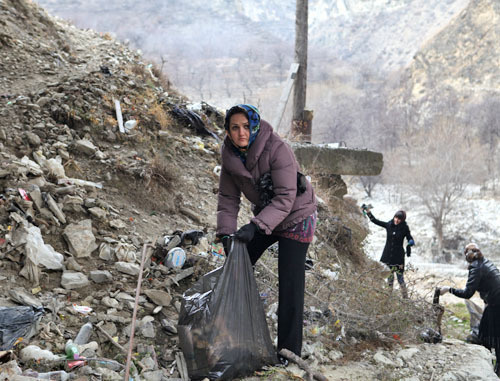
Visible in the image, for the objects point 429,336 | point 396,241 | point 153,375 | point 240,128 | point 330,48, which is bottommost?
point 429,336

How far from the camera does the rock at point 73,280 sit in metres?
2.99

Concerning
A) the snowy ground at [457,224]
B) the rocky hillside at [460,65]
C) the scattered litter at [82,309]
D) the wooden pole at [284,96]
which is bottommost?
the snowy ground at [457,224]

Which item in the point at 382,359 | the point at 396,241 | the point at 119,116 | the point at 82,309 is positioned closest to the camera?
the point at 82,309

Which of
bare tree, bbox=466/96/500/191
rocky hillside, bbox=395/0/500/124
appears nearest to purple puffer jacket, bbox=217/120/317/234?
bare tree, bbox=466/96/500/191

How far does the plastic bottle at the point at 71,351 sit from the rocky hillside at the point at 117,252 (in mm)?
40

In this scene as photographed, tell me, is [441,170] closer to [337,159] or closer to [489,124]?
[489,124]

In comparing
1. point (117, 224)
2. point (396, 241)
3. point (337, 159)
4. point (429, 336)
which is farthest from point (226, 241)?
point (337, 159)

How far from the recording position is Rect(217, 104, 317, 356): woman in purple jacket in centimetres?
231

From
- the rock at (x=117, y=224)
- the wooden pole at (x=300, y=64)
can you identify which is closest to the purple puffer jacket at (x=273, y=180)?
the rock at (x=117, y=224)

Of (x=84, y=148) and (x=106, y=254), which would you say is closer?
(x=106, y=254)

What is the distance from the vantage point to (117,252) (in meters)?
3.35

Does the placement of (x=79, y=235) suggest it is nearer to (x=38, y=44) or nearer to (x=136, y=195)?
(x=136, y=195)

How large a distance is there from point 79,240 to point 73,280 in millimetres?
369

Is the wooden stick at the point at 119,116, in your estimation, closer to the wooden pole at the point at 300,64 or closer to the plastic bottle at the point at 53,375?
the plastic bottle at the point at 53,375
